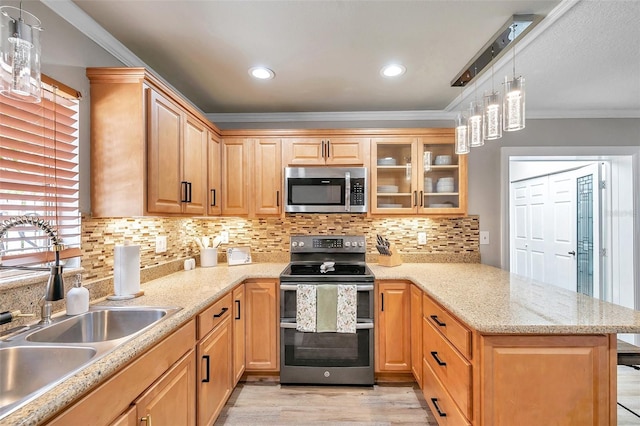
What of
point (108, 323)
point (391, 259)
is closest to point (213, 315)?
point (108, 323)

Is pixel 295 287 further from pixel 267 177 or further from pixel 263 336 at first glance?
pixel 267 177

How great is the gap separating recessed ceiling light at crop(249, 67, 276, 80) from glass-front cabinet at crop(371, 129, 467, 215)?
1075 millimetres

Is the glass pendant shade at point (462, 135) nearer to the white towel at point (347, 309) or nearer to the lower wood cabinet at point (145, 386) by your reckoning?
the white towel at point (347, 309)

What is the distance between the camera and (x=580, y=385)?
1231 millimetres

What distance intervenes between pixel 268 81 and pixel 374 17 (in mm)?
987

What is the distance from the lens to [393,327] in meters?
2.36

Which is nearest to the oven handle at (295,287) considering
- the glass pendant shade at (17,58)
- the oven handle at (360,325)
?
the oven handle at (360,325)

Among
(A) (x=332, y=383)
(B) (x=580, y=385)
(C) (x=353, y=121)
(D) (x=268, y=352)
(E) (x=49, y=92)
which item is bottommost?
(A) (x=332, y=383)

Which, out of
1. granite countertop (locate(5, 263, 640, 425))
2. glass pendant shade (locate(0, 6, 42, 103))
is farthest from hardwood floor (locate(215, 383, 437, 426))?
glass pendant shade (locate(0, 6, 42, 103))

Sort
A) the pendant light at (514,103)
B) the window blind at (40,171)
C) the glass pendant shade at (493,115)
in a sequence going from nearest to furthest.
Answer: the window blind at (40,171) < the pendant light at (514,103) < the glass pendant shade at (493,115)

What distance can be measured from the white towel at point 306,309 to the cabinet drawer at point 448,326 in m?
0.81

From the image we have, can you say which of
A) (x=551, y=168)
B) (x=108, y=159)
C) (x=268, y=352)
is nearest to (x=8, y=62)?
(x=108, y=159)

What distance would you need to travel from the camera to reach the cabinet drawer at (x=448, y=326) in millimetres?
1394

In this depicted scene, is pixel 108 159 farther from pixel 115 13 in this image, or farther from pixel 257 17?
pixel 257 17
